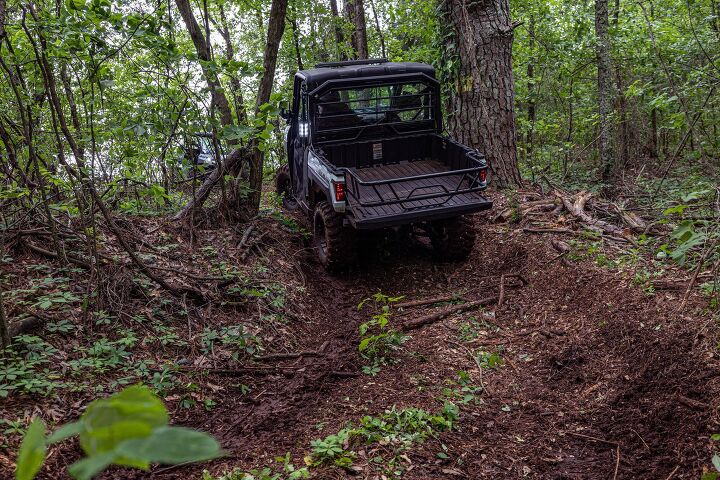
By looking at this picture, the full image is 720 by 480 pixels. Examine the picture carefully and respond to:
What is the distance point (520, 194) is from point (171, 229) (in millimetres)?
5104

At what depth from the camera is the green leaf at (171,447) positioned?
510mm

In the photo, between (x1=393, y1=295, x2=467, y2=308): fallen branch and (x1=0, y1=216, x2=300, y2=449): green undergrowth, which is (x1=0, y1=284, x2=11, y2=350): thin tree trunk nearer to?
(x1=0, y1=216, x2=300, y2=449): green undergrowth

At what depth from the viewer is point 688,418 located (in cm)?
338

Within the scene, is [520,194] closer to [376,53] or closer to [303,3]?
[303,3]

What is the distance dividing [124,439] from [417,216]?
19.5 feet

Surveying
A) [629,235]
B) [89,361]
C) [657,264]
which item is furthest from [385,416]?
[629,235]

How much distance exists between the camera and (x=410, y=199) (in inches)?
253

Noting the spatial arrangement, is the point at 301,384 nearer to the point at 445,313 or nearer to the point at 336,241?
the point at 445,313

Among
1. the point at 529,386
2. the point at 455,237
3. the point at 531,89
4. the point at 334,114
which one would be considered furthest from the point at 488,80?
the point at 531,89

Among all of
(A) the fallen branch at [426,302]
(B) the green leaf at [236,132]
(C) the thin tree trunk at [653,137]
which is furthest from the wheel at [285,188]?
(C) the thin tree trunk at [653,137]

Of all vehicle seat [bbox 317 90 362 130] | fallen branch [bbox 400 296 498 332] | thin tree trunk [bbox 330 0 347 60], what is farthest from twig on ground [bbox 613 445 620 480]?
thin tree trunk [bbox 330 0 347 60]

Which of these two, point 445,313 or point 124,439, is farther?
point 445,313

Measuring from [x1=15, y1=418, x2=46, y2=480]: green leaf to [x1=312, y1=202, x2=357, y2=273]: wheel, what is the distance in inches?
244

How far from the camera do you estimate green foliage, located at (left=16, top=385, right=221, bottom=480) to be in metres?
0.51
